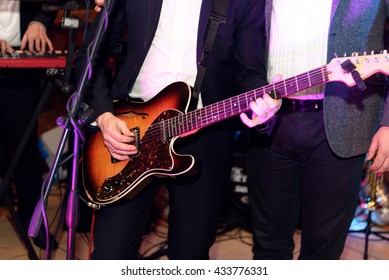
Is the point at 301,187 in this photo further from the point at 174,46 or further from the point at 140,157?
the point at 174,46

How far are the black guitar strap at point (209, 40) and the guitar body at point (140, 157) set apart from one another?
0.06 m

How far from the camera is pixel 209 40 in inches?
83.9

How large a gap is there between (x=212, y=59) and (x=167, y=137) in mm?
356

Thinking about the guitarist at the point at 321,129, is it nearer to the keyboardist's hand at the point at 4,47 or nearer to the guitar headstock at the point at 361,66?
the guitar headstock at the point at 361,66

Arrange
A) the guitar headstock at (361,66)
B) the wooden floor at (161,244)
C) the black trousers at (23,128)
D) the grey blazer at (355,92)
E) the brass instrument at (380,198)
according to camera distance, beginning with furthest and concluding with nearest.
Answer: the brass instrument at (380,198), the wooden floor at (161,244), the black trousers at (23,128), the grey blazer at (355,92), the guitar headstock at (361,66)

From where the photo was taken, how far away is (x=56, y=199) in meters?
4.51

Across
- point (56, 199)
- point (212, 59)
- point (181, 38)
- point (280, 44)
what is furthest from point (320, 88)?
point (56, 199)

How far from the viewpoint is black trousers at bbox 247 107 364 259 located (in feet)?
7.40

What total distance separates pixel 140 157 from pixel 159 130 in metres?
0.14

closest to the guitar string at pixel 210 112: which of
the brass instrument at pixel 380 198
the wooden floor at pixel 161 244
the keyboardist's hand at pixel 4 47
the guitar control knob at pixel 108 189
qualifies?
the guitar control knob at pixel 108 189

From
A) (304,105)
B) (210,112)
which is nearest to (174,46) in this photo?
(210,112)

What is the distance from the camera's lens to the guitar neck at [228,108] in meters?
1.96

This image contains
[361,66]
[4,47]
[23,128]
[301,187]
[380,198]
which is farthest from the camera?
[380,198]

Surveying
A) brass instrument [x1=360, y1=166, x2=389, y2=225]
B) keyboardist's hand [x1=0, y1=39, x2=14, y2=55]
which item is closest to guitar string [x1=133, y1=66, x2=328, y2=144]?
keyboardist's hand [x1=0, y1=39, x2=14, y2=55]
